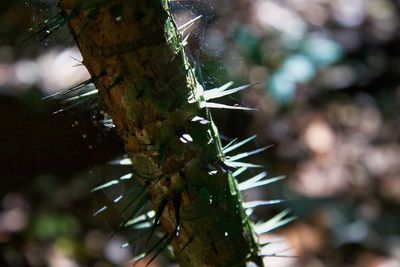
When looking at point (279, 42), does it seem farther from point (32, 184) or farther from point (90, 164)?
point (90, 164)

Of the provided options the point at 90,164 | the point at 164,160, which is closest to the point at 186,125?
the point at 164,160

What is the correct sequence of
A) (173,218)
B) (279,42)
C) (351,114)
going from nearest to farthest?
(173,218) < (279,42) < (351,114)

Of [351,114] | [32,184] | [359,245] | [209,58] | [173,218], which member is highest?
[209,58]

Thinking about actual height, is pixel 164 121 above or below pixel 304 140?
above

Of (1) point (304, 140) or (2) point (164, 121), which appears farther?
(1) point (304, 140)
